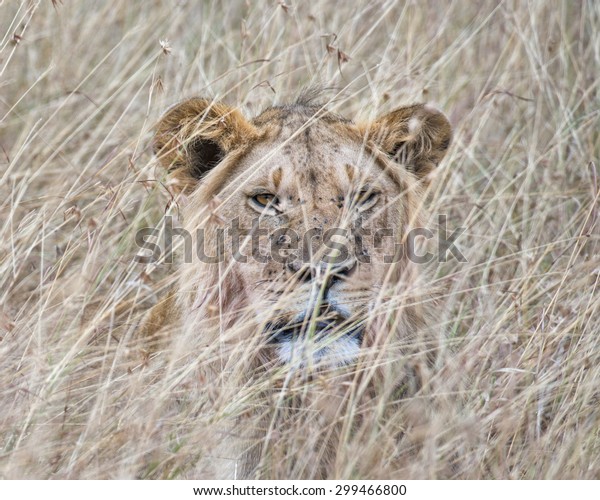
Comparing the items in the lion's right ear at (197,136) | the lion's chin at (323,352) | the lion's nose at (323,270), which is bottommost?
the lion's chin at (323,352)

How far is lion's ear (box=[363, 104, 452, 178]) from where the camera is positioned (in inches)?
175

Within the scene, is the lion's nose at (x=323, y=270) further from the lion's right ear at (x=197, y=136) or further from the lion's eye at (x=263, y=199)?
the lion's right ear at (x=197, y=136)

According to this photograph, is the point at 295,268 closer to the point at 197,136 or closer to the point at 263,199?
the point at 263,199

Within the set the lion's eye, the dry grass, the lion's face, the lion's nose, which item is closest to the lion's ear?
the lion's face

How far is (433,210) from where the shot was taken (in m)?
5.11

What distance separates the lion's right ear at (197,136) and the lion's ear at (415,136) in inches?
25.1

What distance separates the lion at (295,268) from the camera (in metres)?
3.72

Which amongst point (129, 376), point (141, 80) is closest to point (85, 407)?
point (129, 376)

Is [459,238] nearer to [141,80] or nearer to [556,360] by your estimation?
[556,360]

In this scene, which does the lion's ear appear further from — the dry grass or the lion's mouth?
the lion's mouth

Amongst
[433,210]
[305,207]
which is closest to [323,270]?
[305,207]

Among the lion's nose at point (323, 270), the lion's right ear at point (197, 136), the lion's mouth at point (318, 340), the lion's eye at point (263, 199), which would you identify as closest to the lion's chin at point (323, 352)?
the lion's mouth at point (318, 340)

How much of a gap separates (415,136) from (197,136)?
1.07 meters

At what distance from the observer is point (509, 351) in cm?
446
